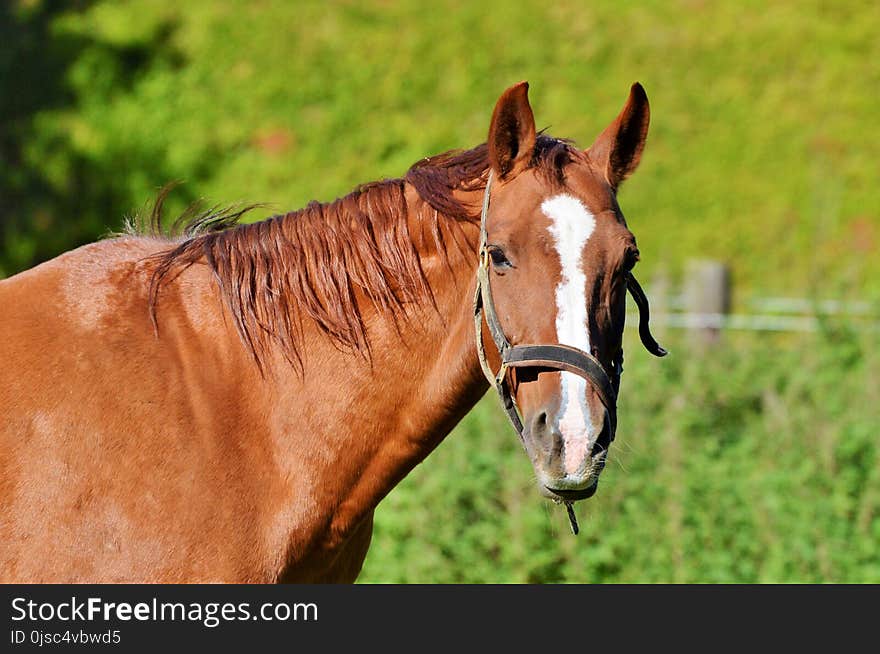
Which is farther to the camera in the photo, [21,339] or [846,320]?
[846,320]

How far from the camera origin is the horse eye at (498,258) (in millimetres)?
2715

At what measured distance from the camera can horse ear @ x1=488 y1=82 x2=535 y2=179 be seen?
9.17ft

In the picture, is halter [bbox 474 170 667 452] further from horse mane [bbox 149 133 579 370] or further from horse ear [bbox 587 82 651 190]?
horse ear [bbox 587 82 651 190]

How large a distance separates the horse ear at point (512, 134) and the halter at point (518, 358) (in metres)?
0.08

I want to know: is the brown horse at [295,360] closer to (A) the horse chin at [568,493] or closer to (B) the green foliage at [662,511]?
(A) the horse chin at [568,493]

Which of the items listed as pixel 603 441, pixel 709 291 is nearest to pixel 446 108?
pixel 709 291

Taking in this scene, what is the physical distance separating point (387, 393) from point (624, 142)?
97cm

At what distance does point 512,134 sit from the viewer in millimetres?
2850

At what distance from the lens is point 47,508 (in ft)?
8.98

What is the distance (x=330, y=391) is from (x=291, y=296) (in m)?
0.31

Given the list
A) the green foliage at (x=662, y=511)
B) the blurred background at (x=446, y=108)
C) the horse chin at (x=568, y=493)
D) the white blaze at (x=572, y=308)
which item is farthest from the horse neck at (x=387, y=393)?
the blurred background at (x=446, y=108)

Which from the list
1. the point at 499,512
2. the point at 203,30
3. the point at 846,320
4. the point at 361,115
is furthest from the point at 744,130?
the point at 499,512

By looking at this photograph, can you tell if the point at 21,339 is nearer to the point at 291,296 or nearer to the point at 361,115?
the point at 291,296
